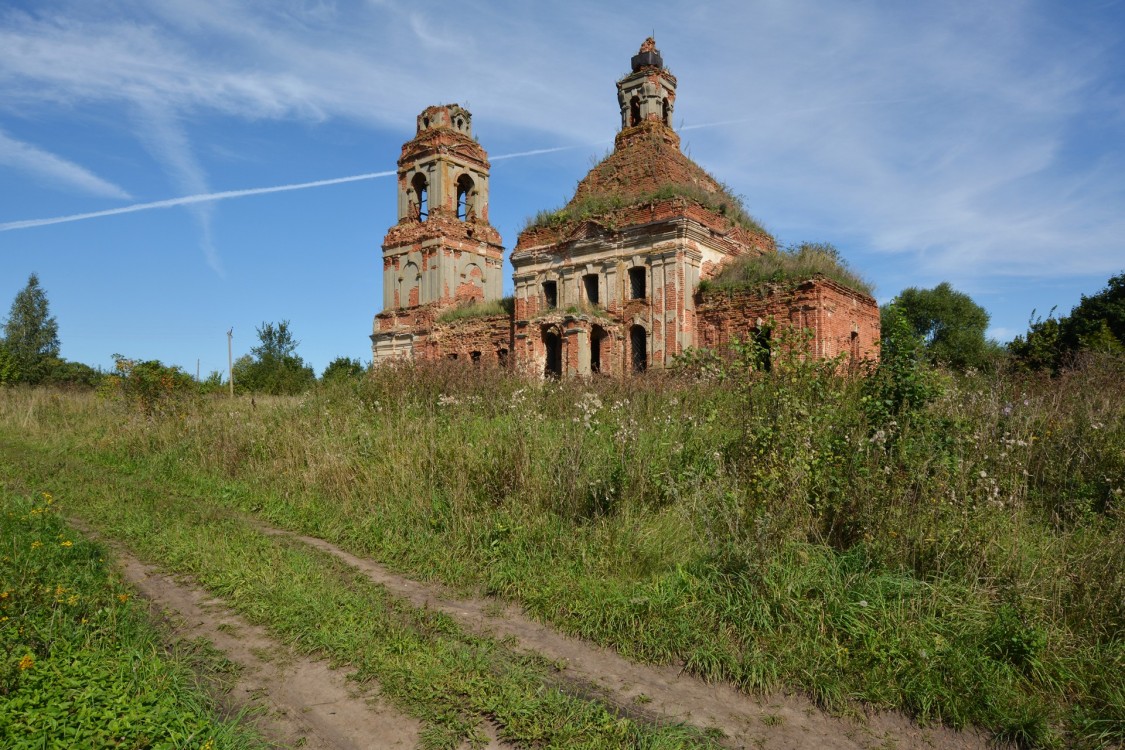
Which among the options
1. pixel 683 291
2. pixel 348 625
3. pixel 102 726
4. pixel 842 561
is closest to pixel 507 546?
pixel 348 625

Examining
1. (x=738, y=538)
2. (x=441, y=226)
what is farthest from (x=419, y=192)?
(x=738, y=538)

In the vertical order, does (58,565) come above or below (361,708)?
above

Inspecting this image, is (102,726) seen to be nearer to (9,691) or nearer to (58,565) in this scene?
(9,691)

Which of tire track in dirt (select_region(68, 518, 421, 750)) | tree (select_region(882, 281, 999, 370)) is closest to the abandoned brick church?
tire track in dirt (select_region(68, 518, 421, 750))

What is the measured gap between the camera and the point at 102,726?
315 centimetres

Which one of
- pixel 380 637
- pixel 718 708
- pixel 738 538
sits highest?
pixel 738 538

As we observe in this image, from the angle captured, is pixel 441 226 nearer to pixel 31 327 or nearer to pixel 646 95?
pixel 646 95

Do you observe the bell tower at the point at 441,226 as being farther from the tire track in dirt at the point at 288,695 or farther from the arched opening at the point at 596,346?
the tire track in dirt at the point at 288,695

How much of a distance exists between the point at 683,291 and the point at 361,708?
57.7 feet

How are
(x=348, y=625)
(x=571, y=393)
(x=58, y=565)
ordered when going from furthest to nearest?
(x=571, y=393)
(x=58, y=565)
(x=348, y=625)

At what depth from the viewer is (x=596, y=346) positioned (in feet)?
71.6

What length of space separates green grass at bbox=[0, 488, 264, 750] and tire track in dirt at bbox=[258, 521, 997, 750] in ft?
5.78

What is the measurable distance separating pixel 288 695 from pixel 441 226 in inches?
1202

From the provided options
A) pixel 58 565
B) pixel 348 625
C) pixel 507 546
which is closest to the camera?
pixel 348 625
